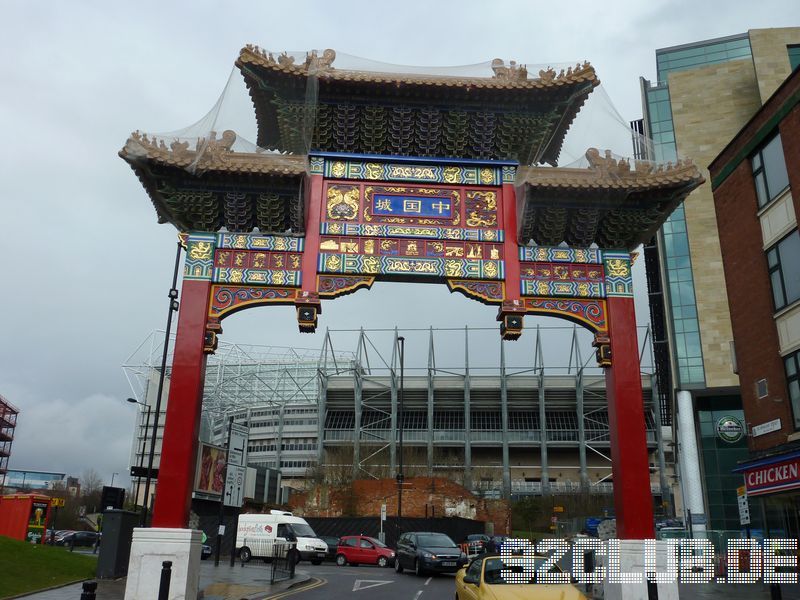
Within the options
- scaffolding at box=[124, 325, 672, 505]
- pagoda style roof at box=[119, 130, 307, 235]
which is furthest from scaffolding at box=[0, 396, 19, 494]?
pagoda style roof at box=[119, 130, 307, 235]

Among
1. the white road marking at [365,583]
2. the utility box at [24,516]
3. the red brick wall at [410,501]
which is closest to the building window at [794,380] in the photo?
the white road marking at [365,583]

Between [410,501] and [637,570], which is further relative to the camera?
[410,501]

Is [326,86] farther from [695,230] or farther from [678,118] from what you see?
[678,118]

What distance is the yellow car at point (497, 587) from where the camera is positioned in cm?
952

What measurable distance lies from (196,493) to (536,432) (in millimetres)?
54776

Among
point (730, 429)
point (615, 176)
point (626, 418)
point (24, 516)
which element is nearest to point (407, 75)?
point (615, 176)

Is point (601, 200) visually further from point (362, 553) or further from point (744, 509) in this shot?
point (362, 553)

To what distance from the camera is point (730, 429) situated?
4647cm

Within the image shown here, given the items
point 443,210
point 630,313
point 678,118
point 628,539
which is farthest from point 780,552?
point 678,118

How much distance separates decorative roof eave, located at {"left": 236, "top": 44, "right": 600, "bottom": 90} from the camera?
15.1m

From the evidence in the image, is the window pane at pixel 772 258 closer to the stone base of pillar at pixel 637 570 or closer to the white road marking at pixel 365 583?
the stone base of pillar at pixel 637 570

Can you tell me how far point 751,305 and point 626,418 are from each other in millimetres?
11621

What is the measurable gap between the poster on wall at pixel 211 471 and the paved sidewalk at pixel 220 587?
2540 millimetres

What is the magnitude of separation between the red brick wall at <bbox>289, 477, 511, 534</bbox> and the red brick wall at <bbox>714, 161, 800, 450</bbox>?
32146 mm
